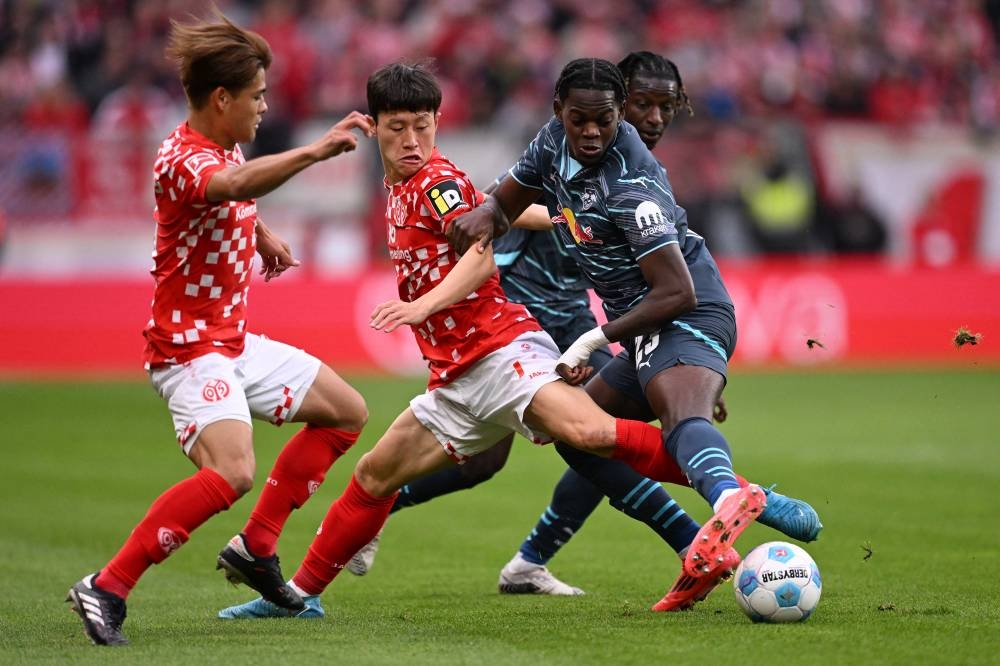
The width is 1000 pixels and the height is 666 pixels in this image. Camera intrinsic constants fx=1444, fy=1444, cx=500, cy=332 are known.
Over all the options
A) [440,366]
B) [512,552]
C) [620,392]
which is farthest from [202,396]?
[512,552]

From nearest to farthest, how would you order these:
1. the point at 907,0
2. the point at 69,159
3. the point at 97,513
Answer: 1. the point at 97,513
2. the point at 69,159
3. the point at 907,0

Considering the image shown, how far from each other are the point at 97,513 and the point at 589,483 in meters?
3.84

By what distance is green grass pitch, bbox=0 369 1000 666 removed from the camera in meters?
5.02

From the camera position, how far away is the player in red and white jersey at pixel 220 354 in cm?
528

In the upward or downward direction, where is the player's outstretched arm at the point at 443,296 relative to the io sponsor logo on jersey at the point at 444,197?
downward

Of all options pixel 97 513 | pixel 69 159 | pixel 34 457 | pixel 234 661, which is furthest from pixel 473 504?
pixel 69 159

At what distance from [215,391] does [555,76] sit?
15728 millimetres

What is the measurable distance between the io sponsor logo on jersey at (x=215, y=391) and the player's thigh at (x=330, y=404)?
1.35 ft

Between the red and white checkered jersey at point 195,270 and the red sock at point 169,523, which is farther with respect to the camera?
the red and white checkered jersey at point 195,270

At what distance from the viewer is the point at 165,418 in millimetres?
14312

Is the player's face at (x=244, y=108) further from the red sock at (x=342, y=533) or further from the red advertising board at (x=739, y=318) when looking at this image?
the red advertising board at (x=739, y=318)

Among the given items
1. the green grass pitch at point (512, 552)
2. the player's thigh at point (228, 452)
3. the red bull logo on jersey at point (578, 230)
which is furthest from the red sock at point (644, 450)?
the player's thigh at point (228, 452)

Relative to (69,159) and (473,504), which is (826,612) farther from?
(69,159)

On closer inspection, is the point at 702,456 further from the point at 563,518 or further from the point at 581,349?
the point at 563,518
